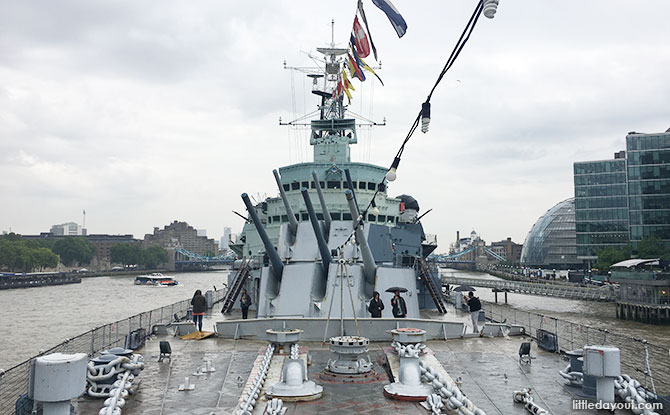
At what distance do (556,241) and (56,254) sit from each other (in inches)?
3079

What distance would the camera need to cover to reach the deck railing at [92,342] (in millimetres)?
7441

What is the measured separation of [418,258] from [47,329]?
16.3m

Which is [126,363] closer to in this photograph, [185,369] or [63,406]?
[185,369]

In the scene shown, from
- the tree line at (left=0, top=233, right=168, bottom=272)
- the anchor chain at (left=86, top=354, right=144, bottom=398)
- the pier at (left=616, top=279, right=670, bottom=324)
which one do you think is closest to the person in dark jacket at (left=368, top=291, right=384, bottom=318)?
the anchor chain at (left=86, top=354, right=144, bottom=398)

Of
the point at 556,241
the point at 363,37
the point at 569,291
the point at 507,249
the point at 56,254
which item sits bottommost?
the point at 569,291

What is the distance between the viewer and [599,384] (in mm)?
5570

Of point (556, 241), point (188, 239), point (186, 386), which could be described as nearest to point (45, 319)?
point (186, 386)

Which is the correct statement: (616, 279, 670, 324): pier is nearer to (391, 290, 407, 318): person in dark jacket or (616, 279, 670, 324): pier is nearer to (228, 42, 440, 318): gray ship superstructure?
(228, 42, 440, 318): gray ship superstructure

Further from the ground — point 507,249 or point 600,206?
point 600,206

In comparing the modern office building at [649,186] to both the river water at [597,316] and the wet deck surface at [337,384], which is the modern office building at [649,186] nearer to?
the river water at [597,316]

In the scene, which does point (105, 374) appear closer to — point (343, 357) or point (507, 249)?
point (343, 357)

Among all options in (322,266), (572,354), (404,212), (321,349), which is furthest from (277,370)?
(404,212)

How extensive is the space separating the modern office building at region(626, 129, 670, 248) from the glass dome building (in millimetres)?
37375

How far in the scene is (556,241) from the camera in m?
82.8
